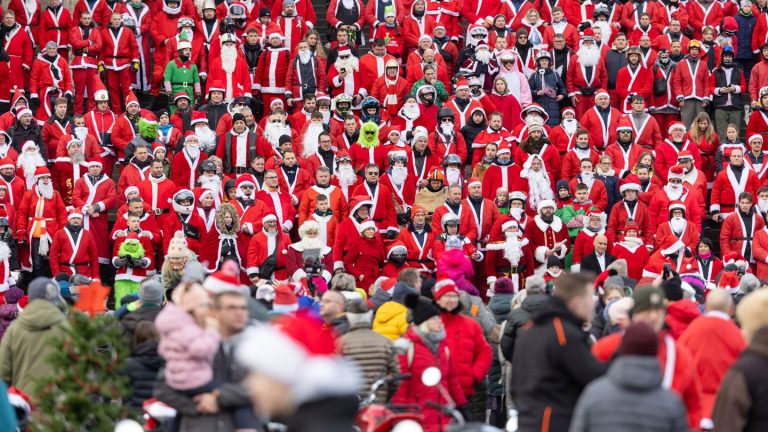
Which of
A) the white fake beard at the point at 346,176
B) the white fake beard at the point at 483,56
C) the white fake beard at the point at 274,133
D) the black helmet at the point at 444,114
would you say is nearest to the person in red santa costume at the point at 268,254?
the white fake beard at the point at 346,176

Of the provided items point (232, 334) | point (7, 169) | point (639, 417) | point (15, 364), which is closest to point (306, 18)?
point (7, 169)

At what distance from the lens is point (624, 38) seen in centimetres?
2603

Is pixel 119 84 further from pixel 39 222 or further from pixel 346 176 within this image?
pixel 346 176

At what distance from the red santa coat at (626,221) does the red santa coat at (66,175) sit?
750cm

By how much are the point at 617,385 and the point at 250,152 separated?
15441mm

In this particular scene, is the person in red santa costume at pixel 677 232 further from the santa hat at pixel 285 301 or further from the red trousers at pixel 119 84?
the red trousers at pixel 119 84

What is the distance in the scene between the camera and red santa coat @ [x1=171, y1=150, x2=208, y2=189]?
75.2ft

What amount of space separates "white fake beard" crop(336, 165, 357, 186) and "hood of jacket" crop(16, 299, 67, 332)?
10.7 meters

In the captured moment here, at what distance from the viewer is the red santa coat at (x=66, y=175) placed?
23.1 m

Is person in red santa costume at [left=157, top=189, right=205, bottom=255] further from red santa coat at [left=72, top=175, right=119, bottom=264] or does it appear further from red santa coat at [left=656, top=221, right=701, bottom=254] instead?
red santa coat at [left=656, top=221, right=701, bottom=254]

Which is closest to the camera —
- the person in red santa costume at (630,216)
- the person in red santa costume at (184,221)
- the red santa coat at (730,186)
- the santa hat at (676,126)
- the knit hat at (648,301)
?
the knit hat at (648,301)

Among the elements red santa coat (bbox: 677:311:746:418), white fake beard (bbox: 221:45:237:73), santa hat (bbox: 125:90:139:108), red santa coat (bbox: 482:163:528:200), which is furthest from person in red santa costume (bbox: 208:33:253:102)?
red santa coat (bbox: 677:311:746:418)

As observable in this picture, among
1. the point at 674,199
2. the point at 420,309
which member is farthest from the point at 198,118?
the point at 420,309

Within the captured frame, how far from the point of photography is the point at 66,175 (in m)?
23.2
